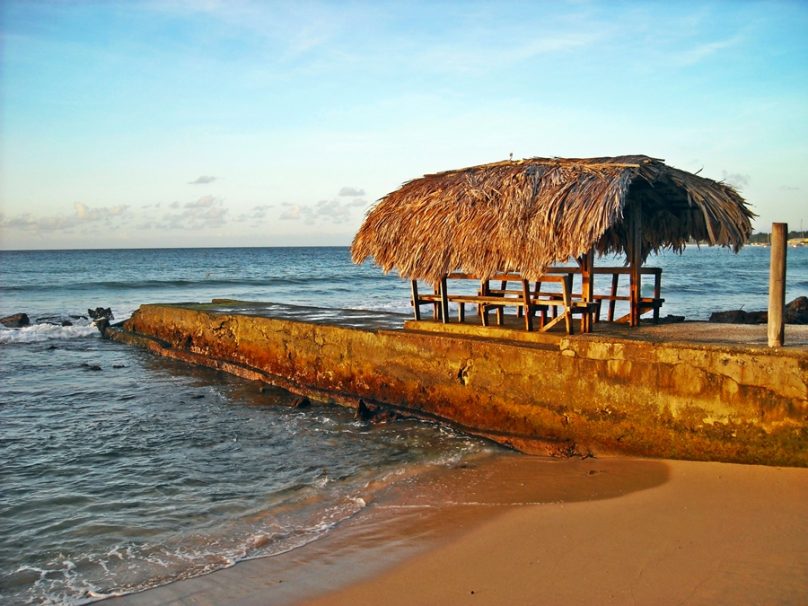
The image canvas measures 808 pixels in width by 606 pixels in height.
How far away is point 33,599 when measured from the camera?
215 inches

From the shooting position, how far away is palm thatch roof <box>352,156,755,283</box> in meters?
8.94

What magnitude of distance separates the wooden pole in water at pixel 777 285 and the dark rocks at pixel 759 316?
8.13m

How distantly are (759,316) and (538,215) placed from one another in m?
9.83

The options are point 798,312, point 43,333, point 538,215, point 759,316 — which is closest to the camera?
point 538,215

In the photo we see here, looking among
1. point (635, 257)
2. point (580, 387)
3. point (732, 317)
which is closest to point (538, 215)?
point (635, 257)

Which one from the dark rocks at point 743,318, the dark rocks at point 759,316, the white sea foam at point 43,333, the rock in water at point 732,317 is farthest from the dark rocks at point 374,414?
the white sea foam at point 43,333

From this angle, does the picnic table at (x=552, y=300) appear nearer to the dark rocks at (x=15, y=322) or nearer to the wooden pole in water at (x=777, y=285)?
the wooden pole in water at (x=777, y=285)

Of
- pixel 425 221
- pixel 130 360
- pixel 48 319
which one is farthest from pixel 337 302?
pixel 425 221

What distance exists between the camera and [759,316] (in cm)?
1633

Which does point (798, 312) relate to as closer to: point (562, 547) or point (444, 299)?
point (444, 299)

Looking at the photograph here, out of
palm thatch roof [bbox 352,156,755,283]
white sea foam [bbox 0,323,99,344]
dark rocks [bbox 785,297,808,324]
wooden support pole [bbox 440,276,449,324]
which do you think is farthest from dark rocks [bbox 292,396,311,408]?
dark rocks [bbox 785,297,808,324]

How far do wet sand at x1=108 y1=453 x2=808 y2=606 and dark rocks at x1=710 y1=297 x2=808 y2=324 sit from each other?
9.40 meters

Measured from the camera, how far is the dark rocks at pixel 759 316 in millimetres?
15891

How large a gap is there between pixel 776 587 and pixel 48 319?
25296 millimetres
